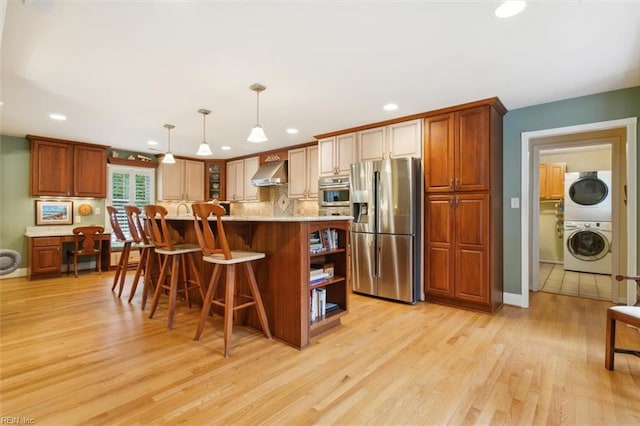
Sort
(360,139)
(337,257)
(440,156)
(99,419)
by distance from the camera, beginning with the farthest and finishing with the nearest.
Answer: (360,139) < (440,156) < (337,257) < (99,419)

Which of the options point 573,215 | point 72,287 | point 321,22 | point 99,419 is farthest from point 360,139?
point 72,287

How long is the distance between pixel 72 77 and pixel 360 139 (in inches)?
129

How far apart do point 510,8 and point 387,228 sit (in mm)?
A: 2393

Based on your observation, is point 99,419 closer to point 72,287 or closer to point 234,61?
point 234,61

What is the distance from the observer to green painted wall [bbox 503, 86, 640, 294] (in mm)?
3096

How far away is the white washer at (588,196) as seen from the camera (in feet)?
17.0

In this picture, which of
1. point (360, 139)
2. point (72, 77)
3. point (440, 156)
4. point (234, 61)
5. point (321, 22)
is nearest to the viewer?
point (321, 22)

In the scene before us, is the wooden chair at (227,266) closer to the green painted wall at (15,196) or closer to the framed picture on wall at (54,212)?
the framed picture on wall at (54,212)

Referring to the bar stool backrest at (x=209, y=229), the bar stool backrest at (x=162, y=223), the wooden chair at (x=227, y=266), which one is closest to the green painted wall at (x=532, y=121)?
the wooden chair at (x=227, y=266)

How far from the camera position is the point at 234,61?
2436 millimetres

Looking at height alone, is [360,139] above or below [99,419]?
above

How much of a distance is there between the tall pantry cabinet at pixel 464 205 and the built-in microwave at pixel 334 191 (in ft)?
3.86

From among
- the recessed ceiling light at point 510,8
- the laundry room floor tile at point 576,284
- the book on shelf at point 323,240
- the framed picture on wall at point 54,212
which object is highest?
the recessed ceiling light at point 510,8

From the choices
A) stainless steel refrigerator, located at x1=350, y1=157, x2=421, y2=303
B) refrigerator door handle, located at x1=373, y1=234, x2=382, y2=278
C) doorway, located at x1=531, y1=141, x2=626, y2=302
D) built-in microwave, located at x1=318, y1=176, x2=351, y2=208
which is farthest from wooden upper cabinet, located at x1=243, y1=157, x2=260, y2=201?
doorway, located at x1=531, y1=141, x2=626, y2=302
